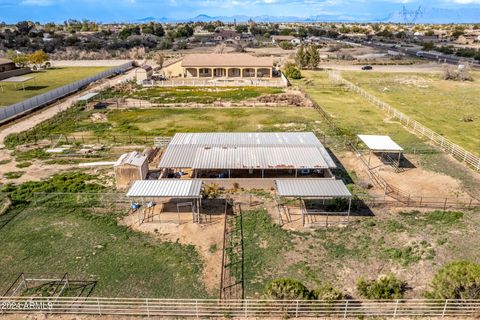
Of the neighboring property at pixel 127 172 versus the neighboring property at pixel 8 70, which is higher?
the neighboring property at pixel 8 70

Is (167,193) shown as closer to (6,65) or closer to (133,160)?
(133,160)

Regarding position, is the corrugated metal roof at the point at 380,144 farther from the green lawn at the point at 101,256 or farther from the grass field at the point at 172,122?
the green lawn at the point at 101,256

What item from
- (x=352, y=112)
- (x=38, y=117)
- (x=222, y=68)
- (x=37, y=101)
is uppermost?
(x=222, y=68)

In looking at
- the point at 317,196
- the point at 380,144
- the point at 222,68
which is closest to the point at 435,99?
the point at 380,144

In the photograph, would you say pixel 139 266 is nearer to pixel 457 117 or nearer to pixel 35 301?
pixel 35 301

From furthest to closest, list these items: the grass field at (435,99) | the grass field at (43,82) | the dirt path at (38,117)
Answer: the grass field at (43,82) < the dirt path at (38,117) < the grass field at (435,99)

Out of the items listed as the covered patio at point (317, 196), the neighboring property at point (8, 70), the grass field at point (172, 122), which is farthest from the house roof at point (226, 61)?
the covered patio at point (317, 196)

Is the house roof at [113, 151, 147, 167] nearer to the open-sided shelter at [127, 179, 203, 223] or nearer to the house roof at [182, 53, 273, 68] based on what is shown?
the open-sided shelter at [127, 179, 203, 223]

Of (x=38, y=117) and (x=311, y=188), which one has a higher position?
(x=311, y=188)
